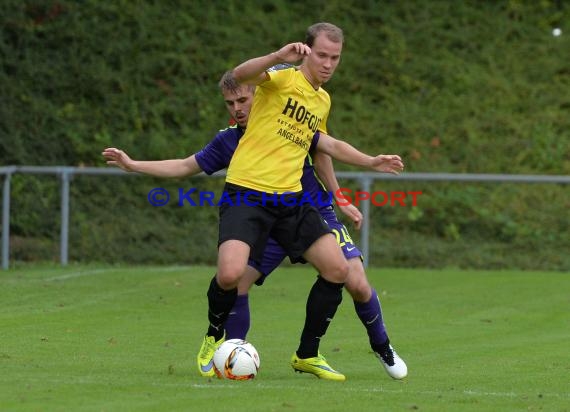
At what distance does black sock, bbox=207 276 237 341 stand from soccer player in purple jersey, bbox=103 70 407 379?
26 cm

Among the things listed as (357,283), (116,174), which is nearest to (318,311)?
(357,283)

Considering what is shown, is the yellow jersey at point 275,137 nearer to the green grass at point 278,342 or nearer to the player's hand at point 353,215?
the player's hand at point 353,215

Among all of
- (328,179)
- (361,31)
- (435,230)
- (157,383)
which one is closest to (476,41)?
(361,31)

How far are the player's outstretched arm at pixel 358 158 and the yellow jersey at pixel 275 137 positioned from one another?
32cm

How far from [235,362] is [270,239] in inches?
40.9

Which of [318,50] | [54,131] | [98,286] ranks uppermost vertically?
[318,50]

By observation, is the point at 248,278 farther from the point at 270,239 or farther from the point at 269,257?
the point at 270,239

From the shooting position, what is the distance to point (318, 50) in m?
8.13

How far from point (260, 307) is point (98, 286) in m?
2.32

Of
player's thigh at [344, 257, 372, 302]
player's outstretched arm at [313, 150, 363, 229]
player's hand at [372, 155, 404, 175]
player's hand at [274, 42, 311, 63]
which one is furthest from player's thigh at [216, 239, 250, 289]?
player's hand at [274, 42, 311, 63]

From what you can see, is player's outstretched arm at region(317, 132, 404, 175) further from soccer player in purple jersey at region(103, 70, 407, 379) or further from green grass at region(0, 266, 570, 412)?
green grass at region(0, 266, 570, 412)

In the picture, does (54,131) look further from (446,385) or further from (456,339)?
(446,385)

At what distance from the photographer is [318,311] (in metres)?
8.29

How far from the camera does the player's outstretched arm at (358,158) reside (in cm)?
836
